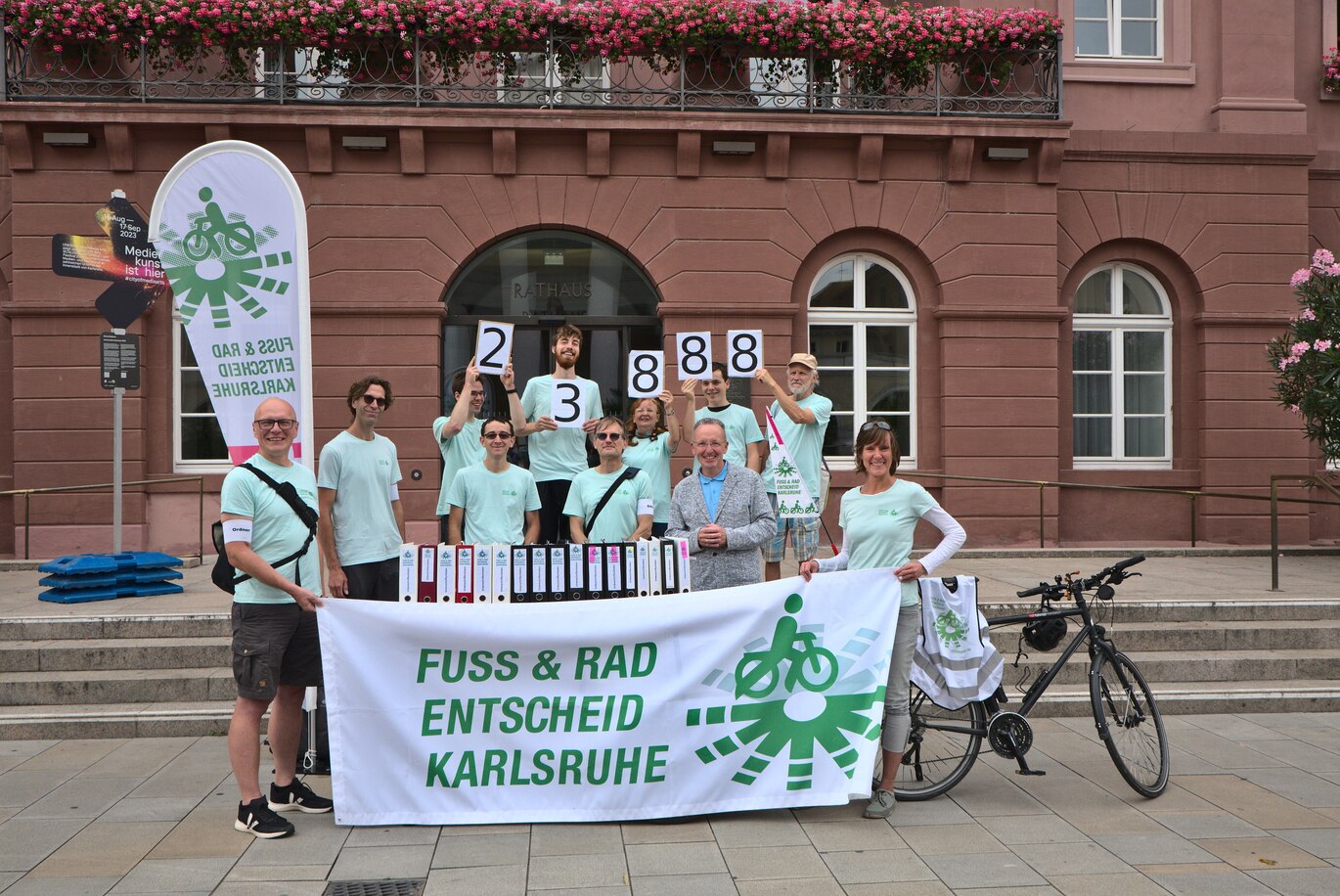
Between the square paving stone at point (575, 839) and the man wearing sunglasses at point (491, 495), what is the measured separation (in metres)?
2.05

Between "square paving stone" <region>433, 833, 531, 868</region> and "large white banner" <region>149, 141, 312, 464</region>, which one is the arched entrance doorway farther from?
"square paving stone" <region>433, 833, 531, 868</region>

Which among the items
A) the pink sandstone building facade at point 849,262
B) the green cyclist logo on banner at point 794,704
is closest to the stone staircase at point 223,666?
the green cyclist logo on banner at point 794,704

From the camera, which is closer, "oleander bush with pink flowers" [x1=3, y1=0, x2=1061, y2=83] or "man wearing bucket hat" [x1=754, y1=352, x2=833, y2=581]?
"man wearing bucket hat" [x1=754, y1=352, x2=833, y2=581]

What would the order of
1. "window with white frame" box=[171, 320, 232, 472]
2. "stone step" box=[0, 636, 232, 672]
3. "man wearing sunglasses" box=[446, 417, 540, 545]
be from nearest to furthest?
"man wearing sunglasses" box=[446, 417, 540, 545] → "stone step" box=[0, 636, 232, 672] → "window with white frame" box=[171, 320, 232, 472]

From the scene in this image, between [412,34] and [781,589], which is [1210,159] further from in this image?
[781,589]

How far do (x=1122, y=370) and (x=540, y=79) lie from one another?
26.9ft

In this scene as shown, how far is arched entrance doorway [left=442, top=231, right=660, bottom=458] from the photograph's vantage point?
14758 mm

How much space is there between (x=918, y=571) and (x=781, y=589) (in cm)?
68

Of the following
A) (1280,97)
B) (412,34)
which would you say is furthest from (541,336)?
(1280,97)

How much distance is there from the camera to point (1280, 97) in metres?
15.8

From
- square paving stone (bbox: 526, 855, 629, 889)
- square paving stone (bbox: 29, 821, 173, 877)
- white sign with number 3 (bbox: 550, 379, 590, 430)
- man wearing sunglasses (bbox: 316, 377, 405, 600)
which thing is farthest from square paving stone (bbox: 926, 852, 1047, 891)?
white sign with number 3 (bbox: 550, 379, 590, 430)

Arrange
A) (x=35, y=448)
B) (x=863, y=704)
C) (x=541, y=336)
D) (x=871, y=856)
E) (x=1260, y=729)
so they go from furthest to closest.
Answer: (x=541, y=336), (x=35, y=448), (x=1260, y=729), (x=863, y=704), (x=871, y=856)

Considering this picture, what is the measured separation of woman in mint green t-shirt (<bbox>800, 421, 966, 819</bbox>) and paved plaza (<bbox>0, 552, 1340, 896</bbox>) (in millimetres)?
423

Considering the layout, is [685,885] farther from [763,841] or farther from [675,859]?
[763,841]
